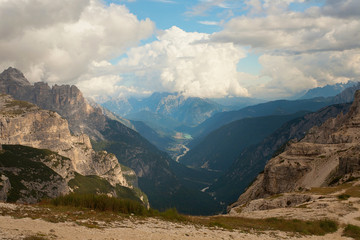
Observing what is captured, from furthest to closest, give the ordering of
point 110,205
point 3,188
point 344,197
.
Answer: point 3,188 → point 344,197 → point 110,205

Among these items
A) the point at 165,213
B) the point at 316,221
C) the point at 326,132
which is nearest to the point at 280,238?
the point at 316,221

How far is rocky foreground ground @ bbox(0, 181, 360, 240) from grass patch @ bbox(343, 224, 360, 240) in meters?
0.64

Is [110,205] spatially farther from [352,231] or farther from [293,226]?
[352,231]

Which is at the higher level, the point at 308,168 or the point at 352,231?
the point at 308,168

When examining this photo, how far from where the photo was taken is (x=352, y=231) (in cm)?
4025

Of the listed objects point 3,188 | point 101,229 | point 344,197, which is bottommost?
point 3,188

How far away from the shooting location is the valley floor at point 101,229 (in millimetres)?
26938

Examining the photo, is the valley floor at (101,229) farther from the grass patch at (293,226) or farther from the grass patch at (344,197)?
the grass patch at (344,197)

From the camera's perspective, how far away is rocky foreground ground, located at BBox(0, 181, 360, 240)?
2759cm

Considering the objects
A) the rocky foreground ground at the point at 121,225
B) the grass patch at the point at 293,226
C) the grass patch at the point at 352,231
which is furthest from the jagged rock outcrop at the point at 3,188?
the grass patch at the point at 352,231

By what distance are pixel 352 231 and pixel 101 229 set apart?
117ft

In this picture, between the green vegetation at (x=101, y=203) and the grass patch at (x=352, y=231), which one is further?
the green vegetation at (x=101, y=203)

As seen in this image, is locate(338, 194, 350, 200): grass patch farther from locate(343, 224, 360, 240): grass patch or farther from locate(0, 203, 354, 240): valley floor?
locate(0, 203, 354, 240): valley floor

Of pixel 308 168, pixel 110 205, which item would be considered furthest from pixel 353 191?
pixel 110 205
